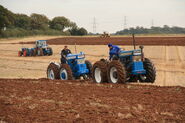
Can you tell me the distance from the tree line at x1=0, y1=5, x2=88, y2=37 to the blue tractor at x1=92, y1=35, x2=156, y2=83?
62.2 meters

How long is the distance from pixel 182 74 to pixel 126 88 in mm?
8553

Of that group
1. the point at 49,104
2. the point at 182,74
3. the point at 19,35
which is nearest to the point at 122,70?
the point at 49,104

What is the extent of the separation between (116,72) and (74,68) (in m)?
3.41

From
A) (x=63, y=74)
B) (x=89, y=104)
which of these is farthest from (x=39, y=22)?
(x=89, y=104)

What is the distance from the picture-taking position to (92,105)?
9672 millimetres

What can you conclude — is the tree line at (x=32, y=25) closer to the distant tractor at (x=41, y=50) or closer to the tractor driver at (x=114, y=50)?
the distant tractor at (x=41, y=50)

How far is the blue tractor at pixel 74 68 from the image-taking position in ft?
57.2

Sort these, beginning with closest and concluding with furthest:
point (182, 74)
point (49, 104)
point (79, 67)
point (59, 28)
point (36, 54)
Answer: point (49, 104) < point (79, 67) < point (182, 74) < point (36, 54) < point (59, 28)

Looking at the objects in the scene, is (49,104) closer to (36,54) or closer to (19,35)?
(36,54)

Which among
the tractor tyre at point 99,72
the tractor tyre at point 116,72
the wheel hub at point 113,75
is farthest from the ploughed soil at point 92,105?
the tractor tyre at point 99,72

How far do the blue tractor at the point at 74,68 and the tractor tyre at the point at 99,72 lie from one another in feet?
4.80

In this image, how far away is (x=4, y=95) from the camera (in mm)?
11953

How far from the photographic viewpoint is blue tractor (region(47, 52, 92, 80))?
57.2 feet

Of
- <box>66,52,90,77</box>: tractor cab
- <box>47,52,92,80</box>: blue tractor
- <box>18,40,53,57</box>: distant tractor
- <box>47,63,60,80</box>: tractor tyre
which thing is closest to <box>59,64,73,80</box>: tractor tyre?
<box>47,52,92,80</box>: blue tractor
